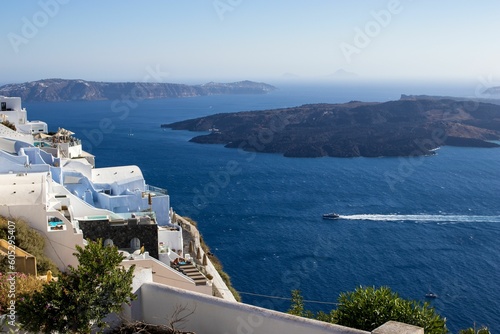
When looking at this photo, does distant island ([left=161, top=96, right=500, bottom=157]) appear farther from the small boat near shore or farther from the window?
the window

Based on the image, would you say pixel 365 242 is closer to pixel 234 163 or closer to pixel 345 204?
pixel 345 204

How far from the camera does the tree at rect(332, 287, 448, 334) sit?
8155 mm

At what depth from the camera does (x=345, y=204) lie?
4591 cm

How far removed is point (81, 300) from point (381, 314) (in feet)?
15.1

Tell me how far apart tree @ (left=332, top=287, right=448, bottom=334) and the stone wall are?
630 cm

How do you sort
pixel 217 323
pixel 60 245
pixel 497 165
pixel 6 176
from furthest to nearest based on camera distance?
pixel 497 165 < pixel 6 176 < pixel 60 245 < pixel 217 323

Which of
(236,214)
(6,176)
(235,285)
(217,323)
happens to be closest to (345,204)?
(236,214)

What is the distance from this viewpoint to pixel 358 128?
85.4 m

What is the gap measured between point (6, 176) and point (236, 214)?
3008cm

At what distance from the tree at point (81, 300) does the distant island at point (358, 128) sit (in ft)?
213

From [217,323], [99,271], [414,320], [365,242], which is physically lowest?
[365,242]

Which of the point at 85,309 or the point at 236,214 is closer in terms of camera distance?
the point at 85,309

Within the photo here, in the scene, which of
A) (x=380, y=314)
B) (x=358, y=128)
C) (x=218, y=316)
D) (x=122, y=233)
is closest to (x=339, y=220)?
(x=122, y=233)

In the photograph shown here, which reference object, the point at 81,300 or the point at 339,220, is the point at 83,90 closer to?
the point at 339,220
